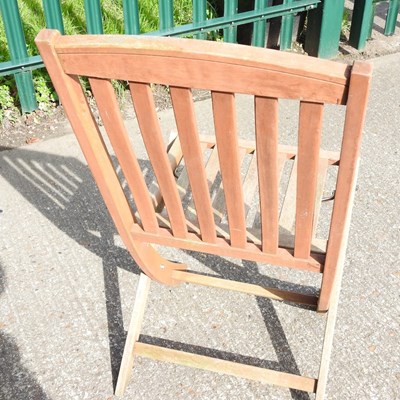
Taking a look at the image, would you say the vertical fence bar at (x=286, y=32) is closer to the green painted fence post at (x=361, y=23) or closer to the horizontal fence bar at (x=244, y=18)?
the horizontal fence bar at (x=244, y=18)

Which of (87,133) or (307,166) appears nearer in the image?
(307,166)

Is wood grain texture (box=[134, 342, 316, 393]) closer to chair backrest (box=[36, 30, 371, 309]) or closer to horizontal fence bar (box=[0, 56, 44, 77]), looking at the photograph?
chair backrest (box=[36, 30, 371, 309])

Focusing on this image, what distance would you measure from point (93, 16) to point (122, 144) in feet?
7.04

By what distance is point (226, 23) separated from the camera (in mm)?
3791

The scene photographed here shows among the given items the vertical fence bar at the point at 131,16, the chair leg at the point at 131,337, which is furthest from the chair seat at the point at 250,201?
the vertical fence bar at the point at 131,16

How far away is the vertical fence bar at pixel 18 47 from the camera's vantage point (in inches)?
127

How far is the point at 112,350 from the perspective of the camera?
2.28 metres

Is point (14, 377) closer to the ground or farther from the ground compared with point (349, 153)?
closer to the ground

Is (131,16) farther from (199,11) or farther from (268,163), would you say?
(268,163)

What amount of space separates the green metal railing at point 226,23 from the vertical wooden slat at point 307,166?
231cm

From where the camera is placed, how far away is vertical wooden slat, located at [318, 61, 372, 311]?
1.16m

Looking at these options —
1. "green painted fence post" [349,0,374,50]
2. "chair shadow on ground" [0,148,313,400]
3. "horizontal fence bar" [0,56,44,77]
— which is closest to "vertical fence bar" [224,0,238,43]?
"green painted fence post" [349,0,374,50]

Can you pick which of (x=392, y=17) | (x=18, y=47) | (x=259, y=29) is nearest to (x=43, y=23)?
(x=18, y=47)

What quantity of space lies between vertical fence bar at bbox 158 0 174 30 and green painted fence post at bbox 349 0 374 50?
57.1 inches
